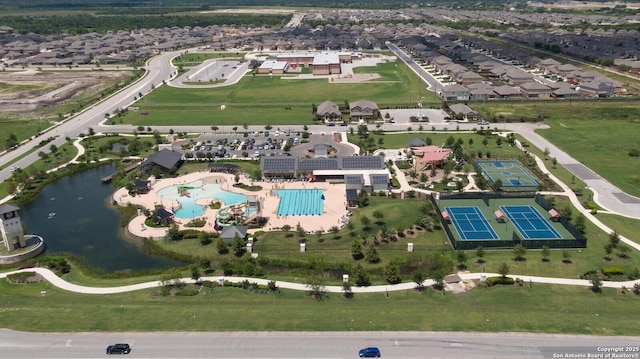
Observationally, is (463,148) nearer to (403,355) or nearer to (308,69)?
(403,355)

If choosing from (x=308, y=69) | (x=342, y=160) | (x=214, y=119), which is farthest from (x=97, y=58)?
(x=342, y=160)

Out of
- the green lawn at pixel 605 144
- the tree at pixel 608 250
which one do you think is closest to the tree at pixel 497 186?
the green lawn at pixel 605 144

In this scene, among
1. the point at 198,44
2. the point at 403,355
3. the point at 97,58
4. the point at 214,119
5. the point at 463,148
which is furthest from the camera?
the point at 198,44

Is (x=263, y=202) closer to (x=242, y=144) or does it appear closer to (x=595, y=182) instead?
(x=242, y=144)

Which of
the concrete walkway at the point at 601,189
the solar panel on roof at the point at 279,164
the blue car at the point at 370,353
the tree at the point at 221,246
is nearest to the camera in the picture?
the blue car at the point at 370,353

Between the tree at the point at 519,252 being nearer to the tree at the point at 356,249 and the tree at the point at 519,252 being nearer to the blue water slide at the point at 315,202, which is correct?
the tree at the point at 356,249
